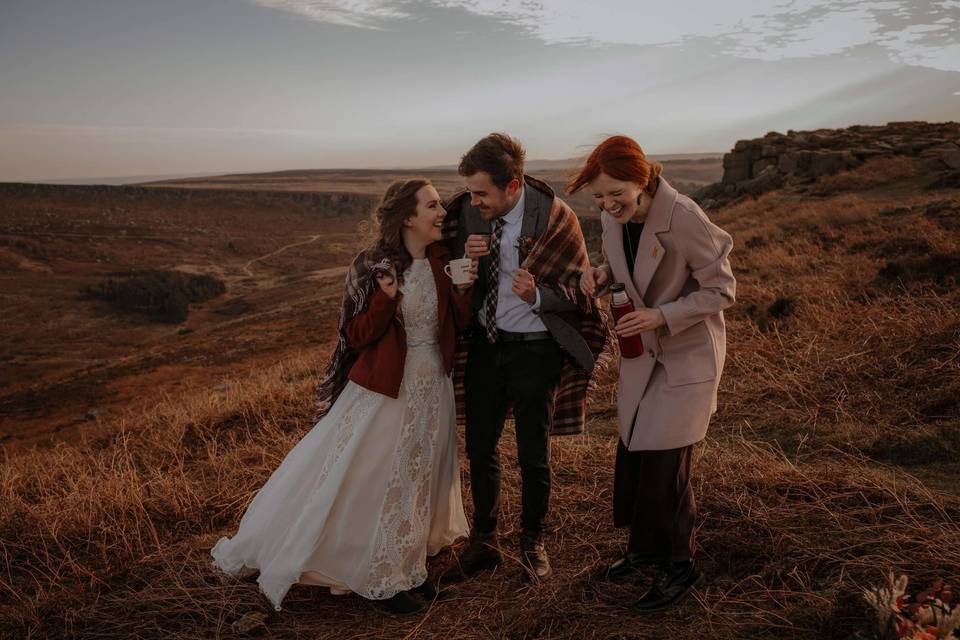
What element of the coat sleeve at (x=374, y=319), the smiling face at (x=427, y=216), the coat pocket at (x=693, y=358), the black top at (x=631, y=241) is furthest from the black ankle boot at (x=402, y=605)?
the black top at (x=631, y=241)

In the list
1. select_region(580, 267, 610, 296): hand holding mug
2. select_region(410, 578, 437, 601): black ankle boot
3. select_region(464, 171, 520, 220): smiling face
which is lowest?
select_region(410, 578, 437, 601): black ankle boot

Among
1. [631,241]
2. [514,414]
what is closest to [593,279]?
[631,241]

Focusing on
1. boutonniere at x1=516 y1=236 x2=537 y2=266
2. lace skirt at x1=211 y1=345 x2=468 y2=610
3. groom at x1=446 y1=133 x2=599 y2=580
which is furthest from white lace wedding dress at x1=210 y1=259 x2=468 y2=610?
boutonniere at x1=516 y1=236 x2=537 y2=266

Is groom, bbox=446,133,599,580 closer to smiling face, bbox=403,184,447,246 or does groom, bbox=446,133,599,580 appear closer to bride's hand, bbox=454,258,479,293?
bride's hand, bbox=454,258,479,293

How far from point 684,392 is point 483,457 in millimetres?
1141

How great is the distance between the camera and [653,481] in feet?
9.78

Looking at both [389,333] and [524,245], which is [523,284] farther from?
[389,333]

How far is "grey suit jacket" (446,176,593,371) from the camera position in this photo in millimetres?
3309

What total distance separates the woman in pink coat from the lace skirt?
1.00m

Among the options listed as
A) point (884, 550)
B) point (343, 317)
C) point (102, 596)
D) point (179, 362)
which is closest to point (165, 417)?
point (102, 596)

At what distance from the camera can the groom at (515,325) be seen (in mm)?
3260

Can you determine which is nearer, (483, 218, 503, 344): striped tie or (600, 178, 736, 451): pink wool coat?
(600, 178, 736, 451): pink wool coat

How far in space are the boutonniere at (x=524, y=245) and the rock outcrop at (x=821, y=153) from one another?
16.2 meters

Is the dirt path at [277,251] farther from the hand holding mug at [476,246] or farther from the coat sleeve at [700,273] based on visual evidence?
the coat sleeve at [700,273]
